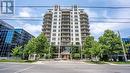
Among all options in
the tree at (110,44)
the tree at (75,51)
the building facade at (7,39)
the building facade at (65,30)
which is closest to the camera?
the tree at (110,44)

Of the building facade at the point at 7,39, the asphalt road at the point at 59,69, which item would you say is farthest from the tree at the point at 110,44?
the building facade at the point at 7,39

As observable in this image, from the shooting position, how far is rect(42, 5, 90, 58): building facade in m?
111

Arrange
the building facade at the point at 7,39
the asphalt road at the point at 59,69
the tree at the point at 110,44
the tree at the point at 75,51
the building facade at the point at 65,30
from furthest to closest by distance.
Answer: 1. the building facade at the point at 65,30
2. the tree at the point at 75,51
3. the building facade at the point at 7,39
4. the tree at the point at 110,44
5. the asphalt road at the point at 59,69

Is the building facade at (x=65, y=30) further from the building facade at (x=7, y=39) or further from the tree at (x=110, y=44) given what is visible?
the tree at (x=110, y=44)

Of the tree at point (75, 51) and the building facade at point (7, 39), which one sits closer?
the building facade at point (7, 39)

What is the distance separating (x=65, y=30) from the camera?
11281 centimetres

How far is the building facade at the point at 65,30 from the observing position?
11100 cm

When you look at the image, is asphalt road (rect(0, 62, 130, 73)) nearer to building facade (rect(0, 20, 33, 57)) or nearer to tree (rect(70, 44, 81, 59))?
building facade (rect(0, 20, 33, 57))

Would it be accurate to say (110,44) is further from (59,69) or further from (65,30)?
(65,30)

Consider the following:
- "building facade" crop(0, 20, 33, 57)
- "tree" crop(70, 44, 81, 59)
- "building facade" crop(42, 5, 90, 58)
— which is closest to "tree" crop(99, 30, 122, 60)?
"tree" crop(70, 44, 81, 59)

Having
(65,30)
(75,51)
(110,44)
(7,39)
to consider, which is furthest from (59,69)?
(65,30)

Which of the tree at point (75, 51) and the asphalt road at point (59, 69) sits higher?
the tree at point (75, 51)

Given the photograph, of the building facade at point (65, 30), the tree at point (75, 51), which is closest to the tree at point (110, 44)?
the tree at point (75, 51)

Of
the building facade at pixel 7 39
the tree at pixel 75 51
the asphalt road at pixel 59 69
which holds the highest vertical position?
the building facade at pixel 7 39
